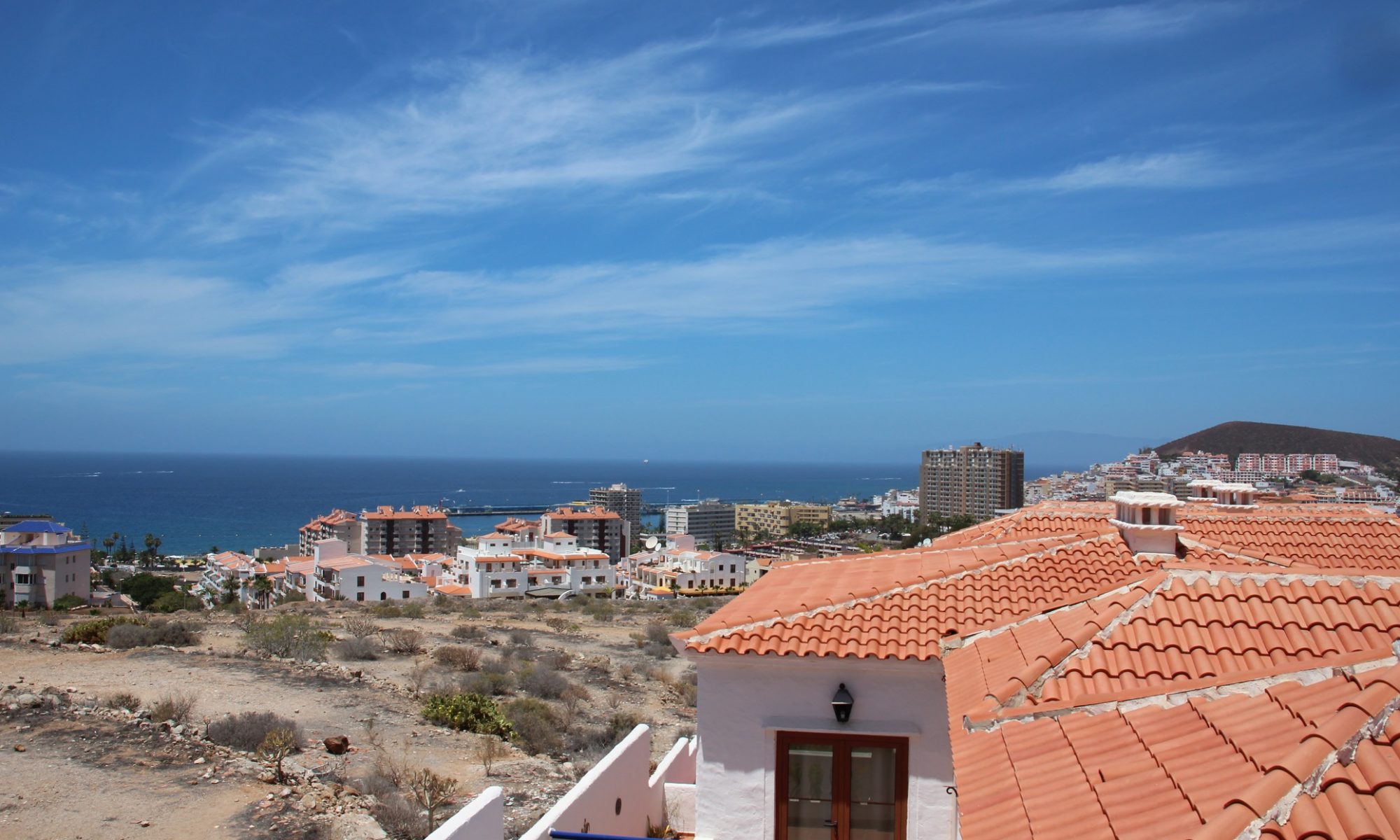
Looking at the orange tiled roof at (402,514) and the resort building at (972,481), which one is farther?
the resort building at (972,481)

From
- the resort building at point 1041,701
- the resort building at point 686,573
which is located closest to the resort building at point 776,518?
the resort building at point 686,573

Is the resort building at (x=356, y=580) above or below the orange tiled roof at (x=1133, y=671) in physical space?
below

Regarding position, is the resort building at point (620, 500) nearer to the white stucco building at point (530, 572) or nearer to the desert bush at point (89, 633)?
the white stucco building at point (530, 572)

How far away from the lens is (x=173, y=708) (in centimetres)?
1297

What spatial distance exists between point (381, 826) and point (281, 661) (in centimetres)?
1024

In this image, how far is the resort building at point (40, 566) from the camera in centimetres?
5534

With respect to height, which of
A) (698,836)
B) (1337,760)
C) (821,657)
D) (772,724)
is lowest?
(698,836)

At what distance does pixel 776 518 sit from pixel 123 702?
150 meters

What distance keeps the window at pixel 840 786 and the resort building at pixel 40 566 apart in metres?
61.1

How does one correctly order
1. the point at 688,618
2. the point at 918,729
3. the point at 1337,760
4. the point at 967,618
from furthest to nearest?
the point at 688,618, the point at 967,618, the point at 918,729, the point at 1337,760

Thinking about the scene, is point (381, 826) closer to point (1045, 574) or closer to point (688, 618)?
point (1045, 574)

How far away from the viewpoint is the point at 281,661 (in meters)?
18.3

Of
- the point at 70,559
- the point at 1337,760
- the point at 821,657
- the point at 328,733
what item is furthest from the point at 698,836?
the point at 70,559

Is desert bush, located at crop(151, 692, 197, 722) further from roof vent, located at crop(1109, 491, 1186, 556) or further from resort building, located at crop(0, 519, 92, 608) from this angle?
resort building, located at crop(0, 519, 92, 608)
